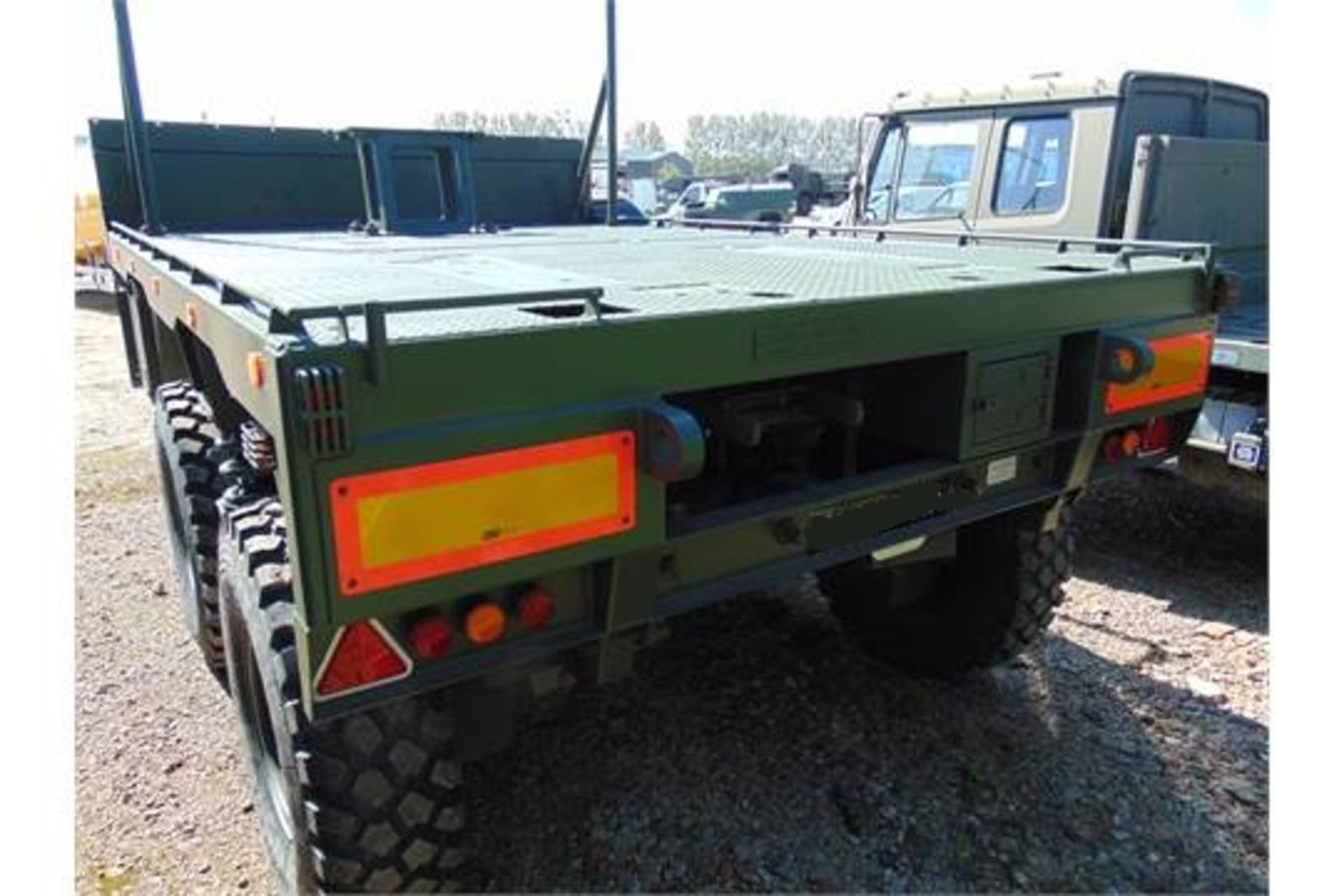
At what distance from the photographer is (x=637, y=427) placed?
174 centimetres

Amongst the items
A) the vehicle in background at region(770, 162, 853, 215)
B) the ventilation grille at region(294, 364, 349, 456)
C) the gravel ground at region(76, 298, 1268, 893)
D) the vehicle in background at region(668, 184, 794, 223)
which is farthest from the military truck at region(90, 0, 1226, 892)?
the vehicle in background at region(770, 162, 853, 215)

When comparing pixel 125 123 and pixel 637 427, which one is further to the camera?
pixel 125 123

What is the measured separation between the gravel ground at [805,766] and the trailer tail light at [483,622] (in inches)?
37.8

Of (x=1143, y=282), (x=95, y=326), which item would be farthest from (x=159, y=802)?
(x=95, y=326)

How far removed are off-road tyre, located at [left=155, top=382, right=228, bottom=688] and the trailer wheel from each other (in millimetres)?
1879

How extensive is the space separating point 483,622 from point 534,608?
0.10 m

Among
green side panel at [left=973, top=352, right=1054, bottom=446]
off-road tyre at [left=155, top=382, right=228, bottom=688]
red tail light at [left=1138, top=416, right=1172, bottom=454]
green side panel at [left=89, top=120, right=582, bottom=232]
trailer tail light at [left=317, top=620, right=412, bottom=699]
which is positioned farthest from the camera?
green side panel at [left=89, top=120, right=582, bottom=232]

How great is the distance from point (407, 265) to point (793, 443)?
3.80ft

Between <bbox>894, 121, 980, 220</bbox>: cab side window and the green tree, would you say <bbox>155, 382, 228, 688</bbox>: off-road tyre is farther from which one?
the green tree

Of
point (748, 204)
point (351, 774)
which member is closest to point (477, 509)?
point (351, 774)

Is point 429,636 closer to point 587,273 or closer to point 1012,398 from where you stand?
point 587,273

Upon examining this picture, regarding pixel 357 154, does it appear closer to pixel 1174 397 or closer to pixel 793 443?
pixel 793 443

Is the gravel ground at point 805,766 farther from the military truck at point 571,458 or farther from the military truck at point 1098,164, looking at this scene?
the military truck at point 1098,164

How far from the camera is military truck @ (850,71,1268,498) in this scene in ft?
16.1
